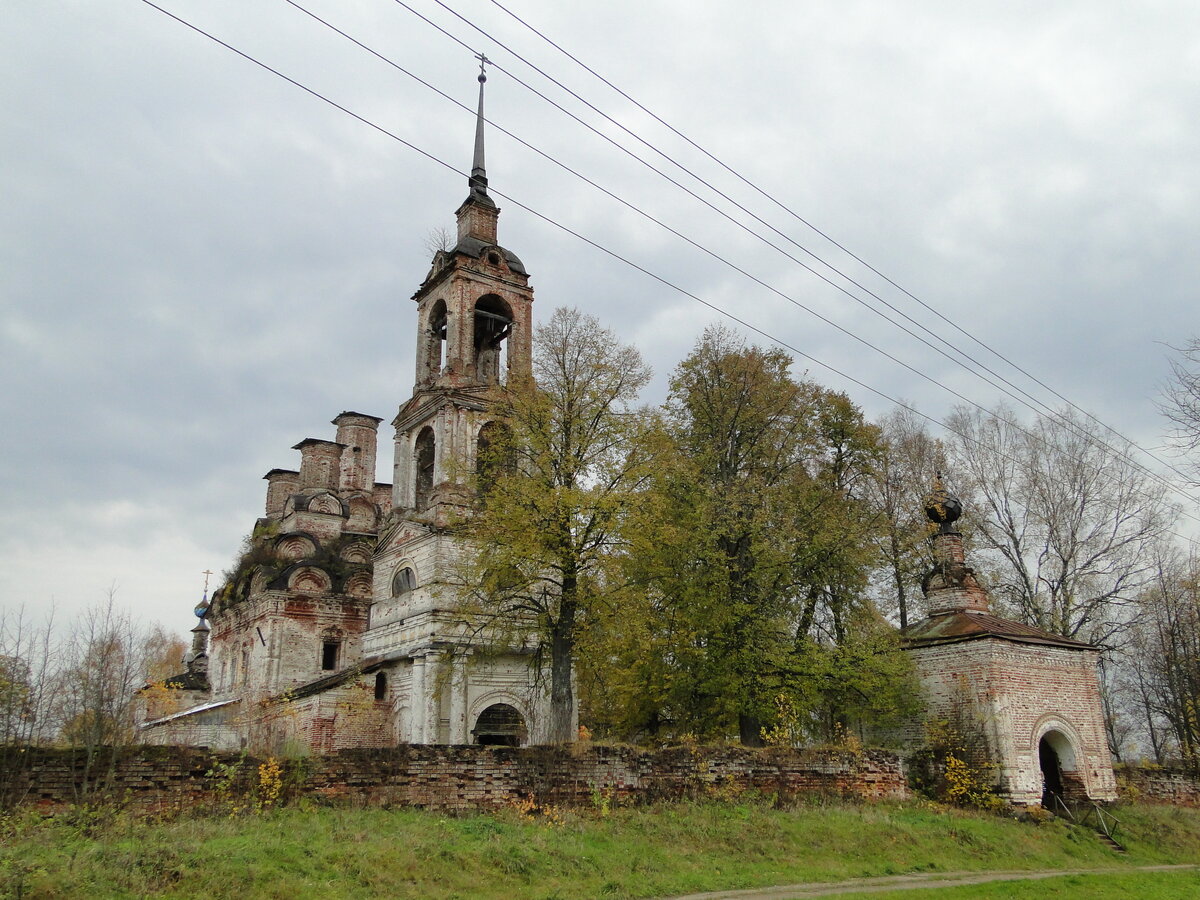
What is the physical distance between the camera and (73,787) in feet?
32.8

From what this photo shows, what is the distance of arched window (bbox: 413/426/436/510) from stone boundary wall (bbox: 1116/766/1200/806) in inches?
719

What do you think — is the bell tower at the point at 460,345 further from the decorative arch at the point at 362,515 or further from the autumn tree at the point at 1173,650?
the autumn tree at the point at 1173,650

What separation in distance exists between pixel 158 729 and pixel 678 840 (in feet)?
72.0

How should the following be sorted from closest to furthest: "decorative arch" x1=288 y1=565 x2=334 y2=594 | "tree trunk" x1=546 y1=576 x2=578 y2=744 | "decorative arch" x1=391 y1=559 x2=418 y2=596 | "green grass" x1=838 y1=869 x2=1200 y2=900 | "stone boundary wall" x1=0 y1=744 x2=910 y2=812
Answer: "stone boundary wall" x1=0 y1=744 x2=910 y2=812 < "green grass" x1=838 y1=869 x2=1200 y2=900 < "tree trunk" x1=546 y1=576 x2=578 y2=744 < "decorative arch" x1=391 y1=559 x2=418 y2=596 < "decorative arch" x1=288 y1=565 x2=334 y2=594

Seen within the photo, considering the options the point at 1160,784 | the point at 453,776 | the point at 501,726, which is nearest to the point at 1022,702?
the point at 1160,784

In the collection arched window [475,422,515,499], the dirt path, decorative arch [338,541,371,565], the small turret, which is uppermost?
decorative arch [338,541,371,565]

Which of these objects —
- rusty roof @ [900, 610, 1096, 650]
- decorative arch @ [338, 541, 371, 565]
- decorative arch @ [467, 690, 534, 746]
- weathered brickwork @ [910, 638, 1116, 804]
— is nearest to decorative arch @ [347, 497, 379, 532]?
decorative arch @ [338, 541, 371, 565]

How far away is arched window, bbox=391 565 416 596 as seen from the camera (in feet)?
74.3

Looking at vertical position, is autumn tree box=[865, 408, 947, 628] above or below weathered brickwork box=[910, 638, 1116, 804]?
above

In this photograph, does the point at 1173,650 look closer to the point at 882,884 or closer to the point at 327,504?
the point at 882,884

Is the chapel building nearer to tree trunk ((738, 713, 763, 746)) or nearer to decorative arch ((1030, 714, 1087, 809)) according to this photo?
decorative arch ((1030, 714, 1087, 809))

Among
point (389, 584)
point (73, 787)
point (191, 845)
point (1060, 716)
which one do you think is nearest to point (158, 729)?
point (389, 584)

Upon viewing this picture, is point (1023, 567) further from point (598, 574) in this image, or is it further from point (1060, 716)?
point (598, 574)

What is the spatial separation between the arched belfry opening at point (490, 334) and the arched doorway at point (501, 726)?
9.13m
